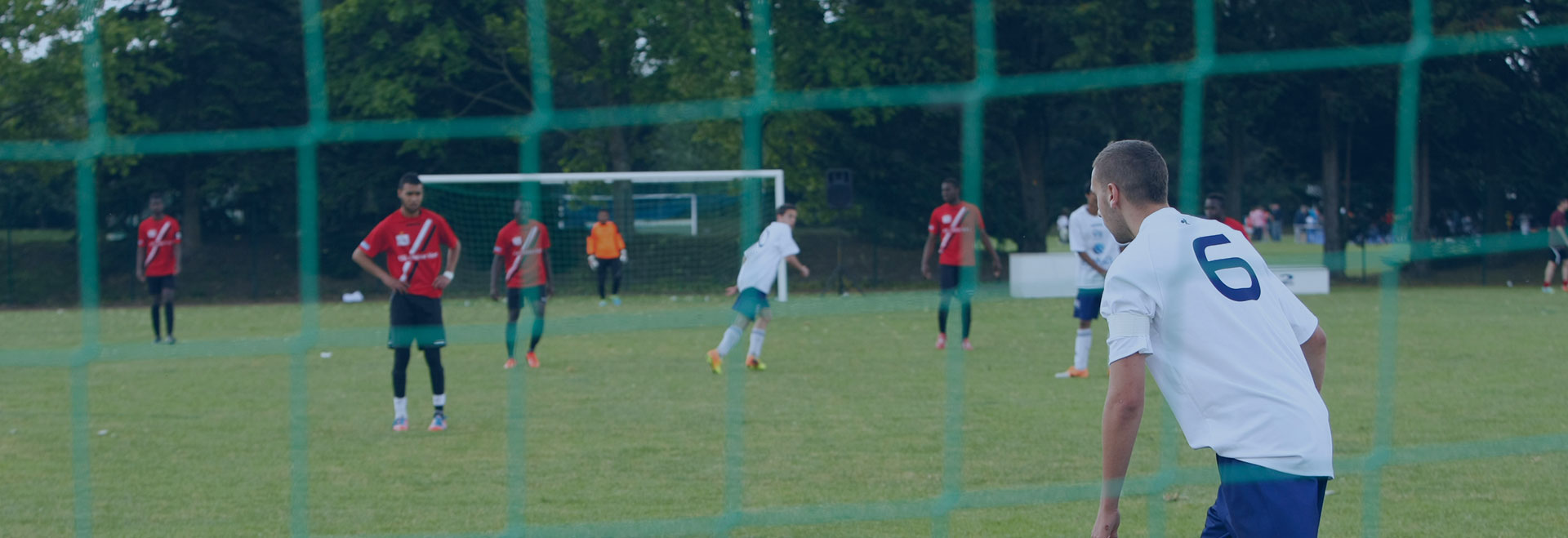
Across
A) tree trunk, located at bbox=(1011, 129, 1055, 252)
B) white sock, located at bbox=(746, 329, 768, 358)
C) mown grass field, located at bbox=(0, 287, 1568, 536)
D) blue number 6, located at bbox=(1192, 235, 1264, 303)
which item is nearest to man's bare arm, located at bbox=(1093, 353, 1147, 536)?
blue number 6, located at bbox=(1192, 235, 1264, 303)

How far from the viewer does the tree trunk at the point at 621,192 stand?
19.9 metres

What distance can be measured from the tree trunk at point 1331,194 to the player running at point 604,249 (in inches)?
386

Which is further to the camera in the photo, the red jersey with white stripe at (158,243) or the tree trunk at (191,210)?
the tree trunk at (191,210)

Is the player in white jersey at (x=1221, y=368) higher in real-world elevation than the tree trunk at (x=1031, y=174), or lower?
lower

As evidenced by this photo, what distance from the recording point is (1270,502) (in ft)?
8.98

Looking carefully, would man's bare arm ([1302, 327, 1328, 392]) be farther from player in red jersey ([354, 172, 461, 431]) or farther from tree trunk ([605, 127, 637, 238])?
tree trunk ([605, 127, 637, 238])

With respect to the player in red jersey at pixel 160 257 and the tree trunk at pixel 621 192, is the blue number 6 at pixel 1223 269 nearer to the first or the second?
the player in red jersey at pixel 160 257

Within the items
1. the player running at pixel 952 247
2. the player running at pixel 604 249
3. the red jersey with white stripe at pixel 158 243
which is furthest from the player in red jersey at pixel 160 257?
the player running at pixel 952 247

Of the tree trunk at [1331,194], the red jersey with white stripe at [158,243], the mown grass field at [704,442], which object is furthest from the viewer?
the tree trunk at [1331,194]

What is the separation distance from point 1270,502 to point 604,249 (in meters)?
15.8

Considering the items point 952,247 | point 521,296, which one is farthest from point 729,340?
point 952,247

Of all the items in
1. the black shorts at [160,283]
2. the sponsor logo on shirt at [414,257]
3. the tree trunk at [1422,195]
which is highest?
the tree trunk at [1422,195]

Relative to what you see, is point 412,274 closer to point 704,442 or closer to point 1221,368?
point 704,442

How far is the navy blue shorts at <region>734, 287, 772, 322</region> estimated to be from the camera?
921cm
